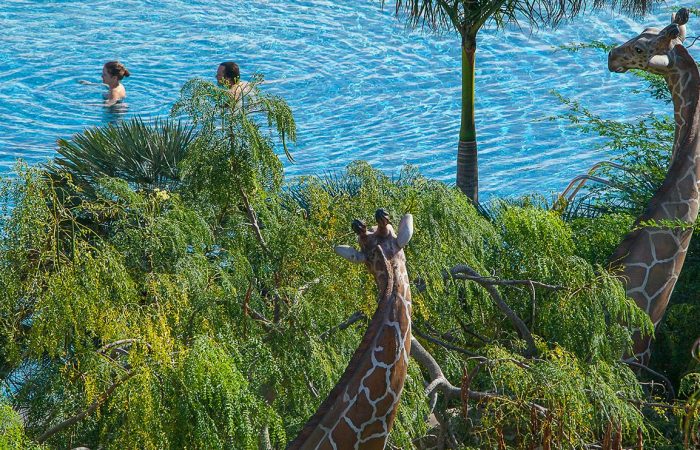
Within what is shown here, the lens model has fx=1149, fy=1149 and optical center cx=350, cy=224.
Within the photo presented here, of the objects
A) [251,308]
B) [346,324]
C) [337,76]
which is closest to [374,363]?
[346,324]

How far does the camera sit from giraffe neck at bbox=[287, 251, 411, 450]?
5.47m

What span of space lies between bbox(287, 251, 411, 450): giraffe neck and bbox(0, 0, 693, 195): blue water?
346 inches

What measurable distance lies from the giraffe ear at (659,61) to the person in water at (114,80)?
8.25 metres

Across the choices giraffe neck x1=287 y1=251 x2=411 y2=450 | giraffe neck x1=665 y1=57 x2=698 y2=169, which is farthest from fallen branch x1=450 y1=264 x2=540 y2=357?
giraffe neck x1=665 y1=57 x2=698 y2=169

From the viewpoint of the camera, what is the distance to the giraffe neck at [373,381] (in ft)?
18.0

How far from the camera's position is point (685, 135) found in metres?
8.23

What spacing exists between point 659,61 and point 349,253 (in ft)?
12.5

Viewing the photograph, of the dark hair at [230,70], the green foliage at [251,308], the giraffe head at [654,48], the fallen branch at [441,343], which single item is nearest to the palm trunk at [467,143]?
the dark hair at [230,70]

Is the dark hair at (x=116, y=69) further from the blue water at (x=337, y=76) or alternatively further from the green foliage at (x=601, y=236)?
the green foliage at (x=601, y=236)

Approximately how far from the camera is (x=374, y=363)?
5480 millimetres

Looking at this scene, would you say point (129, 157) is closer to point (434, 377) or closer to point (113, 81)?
point (434, 377)

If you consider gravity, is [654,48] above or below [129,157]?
above

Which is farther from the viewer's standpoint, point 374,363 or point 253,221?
point 253,221

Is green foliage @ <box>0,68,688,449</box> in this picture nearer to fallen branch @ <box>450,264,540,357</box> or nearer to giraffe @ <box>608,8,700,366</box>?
fallen branch @ <box>450,264,540,357</box>
